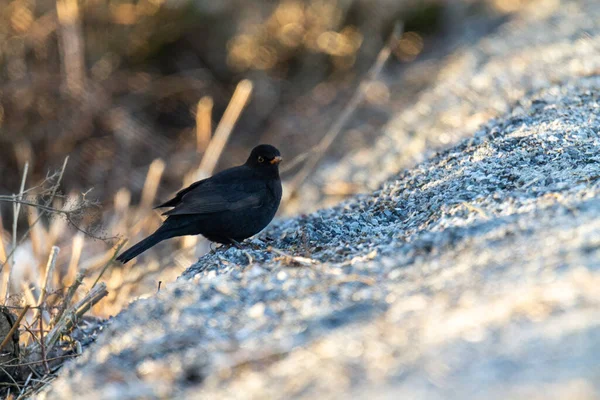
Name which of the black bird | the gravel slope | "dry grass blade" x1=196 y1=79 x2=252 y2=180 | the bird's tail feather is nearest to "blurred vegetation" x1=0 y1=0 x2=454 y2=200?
"dry grass blade" x1=196 y1=79 x2=252 y2=180

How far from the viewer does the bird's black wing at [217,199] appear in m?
5.38

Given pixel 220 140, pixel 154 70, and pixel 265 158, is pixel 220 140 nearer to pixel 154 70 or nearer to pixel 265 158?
pixel 265 158

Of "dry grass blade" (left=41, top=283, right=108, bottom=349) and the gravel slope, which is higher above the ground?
the gravel slope

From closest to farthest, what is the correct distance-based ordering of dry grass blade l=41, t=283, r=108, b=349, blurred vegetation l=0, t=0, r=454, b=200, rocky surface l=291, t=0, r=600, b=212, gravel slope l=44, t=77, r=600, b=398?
gravel slope l=44, t=77, r=600, b=398 → dry grass blade l=41, t=283, r=108, b=349 → rocky surface l=291, t=0, r=600, b=212 → blurred vegetation l=0, t=0, r=454, b=200

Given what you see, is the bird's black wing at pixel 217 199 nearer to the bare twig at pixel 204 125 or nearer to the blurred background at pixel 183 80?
the blurred background at pixel 183 80

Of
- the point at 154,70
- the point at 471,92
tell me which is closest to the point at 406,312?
the point at 471,92

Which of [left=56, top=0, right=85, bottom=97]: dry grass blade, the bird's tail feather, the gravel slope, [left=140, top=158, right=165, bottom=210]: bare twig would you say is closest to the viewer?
the gravel slope

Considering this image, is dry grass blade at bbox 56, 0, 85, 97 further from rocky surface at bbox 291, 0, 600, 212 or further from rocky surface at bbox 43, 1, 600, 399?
rocky surface at bbox 43, 1, 600, 399

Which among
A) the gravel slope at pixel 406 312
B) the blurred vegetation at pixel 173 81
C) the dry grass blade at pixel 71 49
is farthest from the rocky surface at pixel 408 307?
the dry grass blade at pixel 71 49

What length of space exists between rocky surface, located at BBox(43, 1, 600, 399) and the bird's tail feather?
536 millimetres

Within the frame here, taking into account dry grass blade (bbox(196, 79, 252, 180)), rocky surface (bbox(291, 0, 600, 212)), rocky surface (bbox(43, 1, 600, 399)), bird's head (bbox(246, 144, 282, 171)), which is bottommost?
rocky surface (bbox(291, 0, 600, 212))

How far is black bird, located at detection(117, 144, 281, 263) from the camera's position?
5336mm

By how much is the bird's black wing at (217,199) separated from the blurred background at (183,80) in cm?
261

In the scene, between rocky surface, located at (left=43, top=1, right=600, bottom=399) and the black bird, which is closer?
rocky surface, located at (left=43, top=1, right=600, bottom=399)
